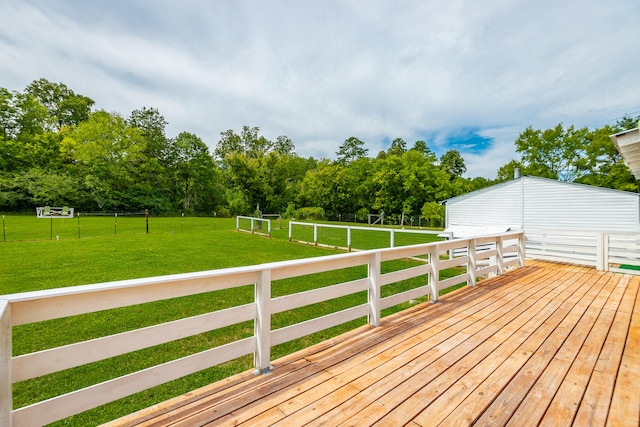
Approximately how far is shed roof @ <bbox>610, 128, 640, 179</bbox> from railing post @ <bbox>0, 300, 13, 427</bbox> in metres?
7.24

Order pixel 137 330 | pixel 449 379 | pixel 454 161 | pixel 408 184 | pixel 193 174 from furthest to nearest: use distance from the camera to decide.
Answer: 1. pixel 454 161
2. pixel 193 174
3. pixel 408 184
4. pixel 449 379
5. pixel 137 330

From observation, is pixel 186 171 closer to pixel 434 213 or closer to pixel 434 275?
pixel 434 213

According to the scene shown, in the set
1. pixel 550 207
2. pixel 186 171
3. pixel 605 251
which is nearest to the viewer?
pixel 605 251

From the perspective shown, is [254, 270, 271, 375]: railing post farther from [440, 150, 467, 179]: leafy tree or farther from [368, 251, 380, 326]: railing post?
[440, 150, 467, 179]: leafy tree

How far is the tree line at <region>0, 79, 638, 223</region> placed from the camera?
26141mm

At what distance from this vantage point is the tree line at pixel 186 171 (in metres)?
26.1

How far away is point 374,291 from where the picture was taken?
3.02m

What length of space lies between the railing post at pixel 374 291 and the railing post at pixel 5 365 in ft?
8.69

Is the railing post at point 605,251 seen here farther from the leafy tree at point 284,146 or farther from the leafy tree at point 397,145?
the leafy tree at point 284,146

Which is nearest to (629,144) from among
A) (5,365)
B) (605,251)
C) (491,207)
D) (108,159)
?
(605,251)

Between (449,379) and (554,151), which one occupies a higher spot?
(554,151)

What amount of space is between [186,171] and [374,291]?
38990 millimetres

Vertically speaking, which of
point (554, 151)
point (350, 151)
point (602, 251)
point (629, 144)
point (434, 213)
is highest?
point (350, 151)

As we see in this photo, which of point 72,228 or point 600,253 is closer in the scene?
point 600,253
